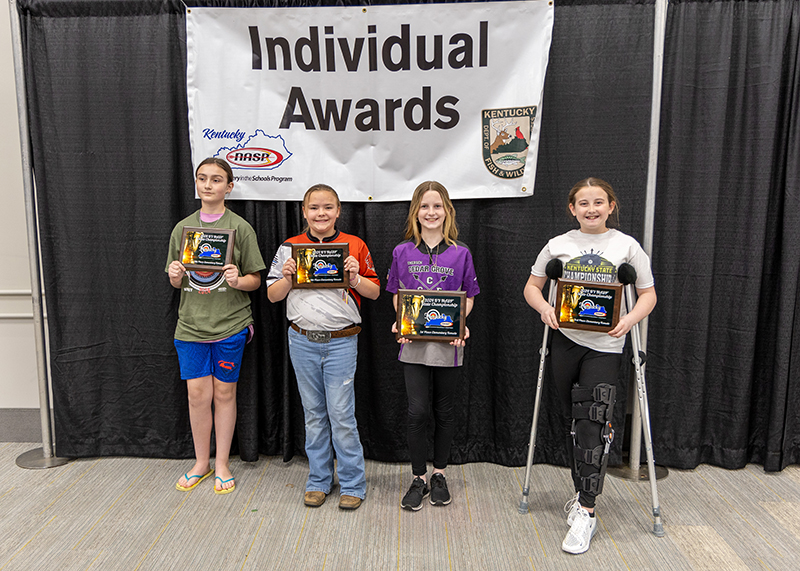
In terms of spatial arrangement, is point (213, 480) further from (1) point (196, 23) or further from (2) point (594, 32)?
(2) point (594, 32)

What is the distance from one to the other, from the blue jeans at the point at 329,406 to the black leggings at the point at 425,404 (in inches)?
11.4

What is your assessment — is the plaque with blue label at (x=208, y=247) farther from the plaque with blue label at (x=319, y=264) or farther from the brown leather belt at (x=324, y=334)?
the brown leather belt at (x=324, y=334)

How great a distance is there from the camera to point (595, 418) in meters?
2.26

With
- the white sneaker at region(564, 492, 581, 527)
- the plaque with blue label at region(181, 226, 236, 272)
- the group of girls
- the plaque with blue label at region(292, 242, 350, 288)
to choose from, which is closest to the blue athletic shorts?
the group of girls

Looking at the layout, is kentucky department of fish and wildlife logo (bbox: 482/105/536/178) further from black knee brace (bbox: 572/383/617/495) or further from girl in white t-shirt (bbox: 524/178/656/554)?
black knee brace (bbox: 572/383/617/495)

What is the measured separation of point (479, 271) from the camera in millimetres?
2977

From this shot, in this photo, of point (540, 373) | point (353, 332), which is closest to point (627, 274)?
point (540, 373)

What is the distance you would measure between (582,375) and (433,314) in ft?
2.37

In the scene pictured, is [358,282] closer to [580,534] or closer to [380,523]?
[380,523]

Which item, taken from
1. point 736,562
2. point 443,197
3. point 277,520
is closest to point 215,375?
point 277,520

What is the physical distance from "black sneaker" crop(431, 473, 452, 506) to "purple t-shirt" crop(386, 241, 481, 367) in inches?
25.6

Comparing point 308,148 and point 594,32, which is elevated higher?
point 594,32

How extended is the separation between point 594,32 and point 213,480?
3.18 meters

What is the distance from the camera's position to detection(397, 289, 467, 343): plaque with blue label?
7.82ft
